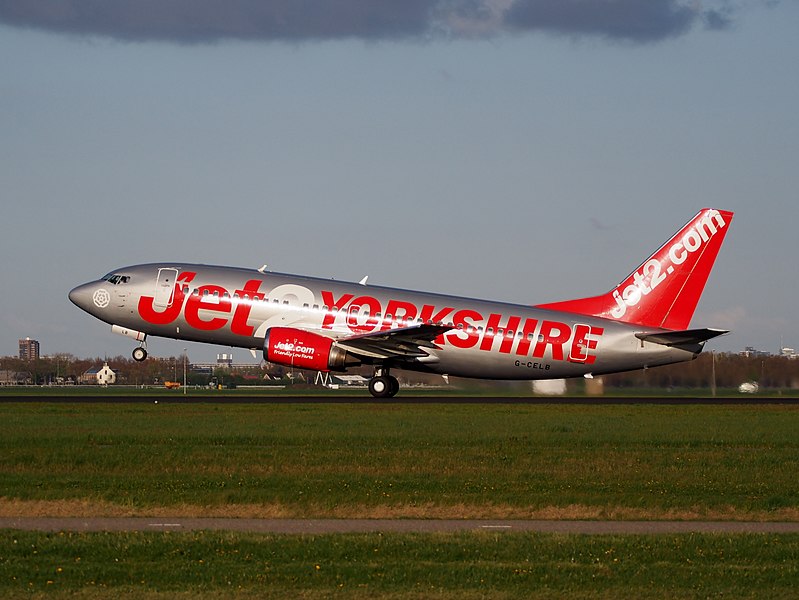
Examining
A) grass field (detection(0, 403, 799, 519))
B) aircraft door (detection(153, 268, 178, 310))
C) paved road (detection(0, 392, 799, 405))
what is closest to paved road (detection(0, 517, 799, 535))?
grass field (detection(0, 403, 799, 519))

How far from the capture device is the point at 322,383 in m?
91.6

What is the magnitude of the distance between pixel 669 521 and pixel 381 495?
→ 5.14 meters

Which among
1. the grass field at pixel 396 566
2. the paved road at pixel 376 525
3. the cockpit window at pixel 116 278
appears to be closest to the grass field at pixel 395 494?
the grass field at pixel 396 566

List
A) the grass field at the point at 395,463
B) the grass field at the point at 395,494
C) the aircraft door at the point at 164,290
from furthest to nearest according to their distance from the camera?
the aircraft door at the point at 164,290, the grass field at the point at 395,463, the grass field at the point at 395,494

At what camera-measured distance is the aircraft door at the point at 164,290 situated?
50031 mm

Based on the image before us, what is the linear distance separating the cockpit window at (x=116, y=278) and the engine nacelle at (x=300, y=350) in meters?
7.15

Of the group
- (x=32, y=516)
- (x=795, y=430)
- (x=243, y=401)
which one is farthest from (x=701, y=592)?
(x=243, y=401)

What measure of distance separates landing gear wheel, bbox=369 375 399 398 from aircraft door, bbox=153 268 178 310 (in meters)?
9.26

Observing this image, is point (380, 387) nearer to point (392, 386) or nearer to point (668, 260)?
point (392, 386)

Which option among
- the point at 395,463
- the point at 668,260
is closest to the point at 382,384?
the point at 668,260

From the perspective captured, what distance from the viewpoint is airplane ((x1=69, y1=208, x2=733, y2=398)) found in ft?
162

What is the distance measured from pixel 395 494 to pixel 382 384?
30.1 m

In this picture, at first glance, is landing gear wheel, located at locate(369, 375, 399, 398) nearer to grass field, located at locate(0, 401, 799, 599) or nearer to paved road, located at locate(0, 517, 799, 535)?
grass field, located at locate(0, 401, 799, 599)

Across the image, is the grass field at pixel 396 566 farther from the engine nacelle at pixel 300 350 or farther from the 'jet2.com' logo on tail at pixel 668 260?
the 'jet2.com' logo on tail at pixel 668 260
